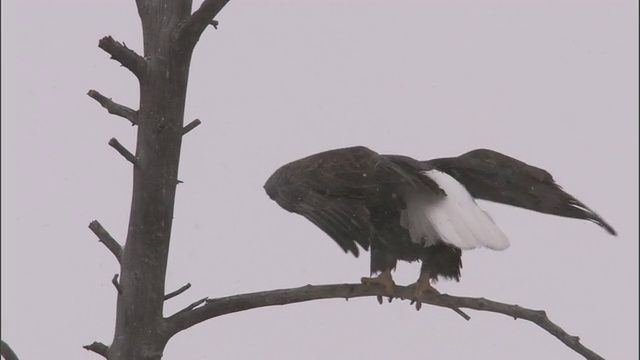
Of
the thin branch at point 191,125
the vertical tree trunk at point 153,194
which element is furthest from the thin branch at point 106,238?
the thin branch at point 191,125

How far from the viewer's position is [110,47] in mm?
2494

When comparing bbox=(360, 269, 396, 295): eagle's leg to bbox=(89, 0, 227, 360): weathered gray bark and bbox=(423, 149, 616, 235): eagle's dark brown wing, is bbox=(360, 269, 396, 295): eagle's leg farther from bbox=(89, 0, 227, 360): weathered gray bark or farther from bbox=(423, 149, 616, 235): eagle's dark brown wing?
bbox=(89, 0, 227, 360): weathered gray bark

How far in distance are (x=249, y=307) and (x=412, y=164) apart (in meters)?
0.67

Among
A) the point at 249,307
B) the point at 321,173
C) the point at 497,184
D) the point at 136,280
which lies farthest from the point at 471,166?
the point at 136,280

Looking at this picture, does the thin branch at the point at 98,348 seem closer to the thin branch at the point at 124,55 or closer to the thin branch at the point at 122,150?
the thin branch at the point at 122,150

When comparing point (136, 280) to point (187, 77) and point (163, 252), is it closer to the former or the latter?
point (163, 252)

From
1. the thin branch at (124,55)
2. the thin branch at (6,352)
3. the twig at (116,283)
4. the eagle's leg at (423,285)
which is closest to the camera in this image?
the thin branch at (124,55)

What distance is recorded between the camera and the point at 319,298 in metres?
2.64

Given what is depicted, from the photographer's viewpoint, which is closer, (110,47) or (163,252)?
(110,47)

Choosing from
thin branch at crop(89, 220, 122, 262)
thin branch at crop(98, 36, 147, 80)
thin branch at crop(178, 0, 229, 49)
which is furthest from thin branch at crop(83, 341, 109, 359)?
thin branch at crop(178, 0, 229, 49)

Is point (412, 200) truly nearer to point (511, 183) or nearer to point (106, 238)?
point (511, 183)

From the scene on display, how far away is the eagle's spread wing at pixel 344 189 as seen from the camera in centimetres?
263

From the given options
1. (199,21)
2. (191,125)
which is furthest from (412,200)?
(199,21)

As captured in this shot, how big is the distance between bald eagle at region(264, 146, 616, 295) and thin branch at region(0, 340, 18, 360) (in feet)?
2.95
